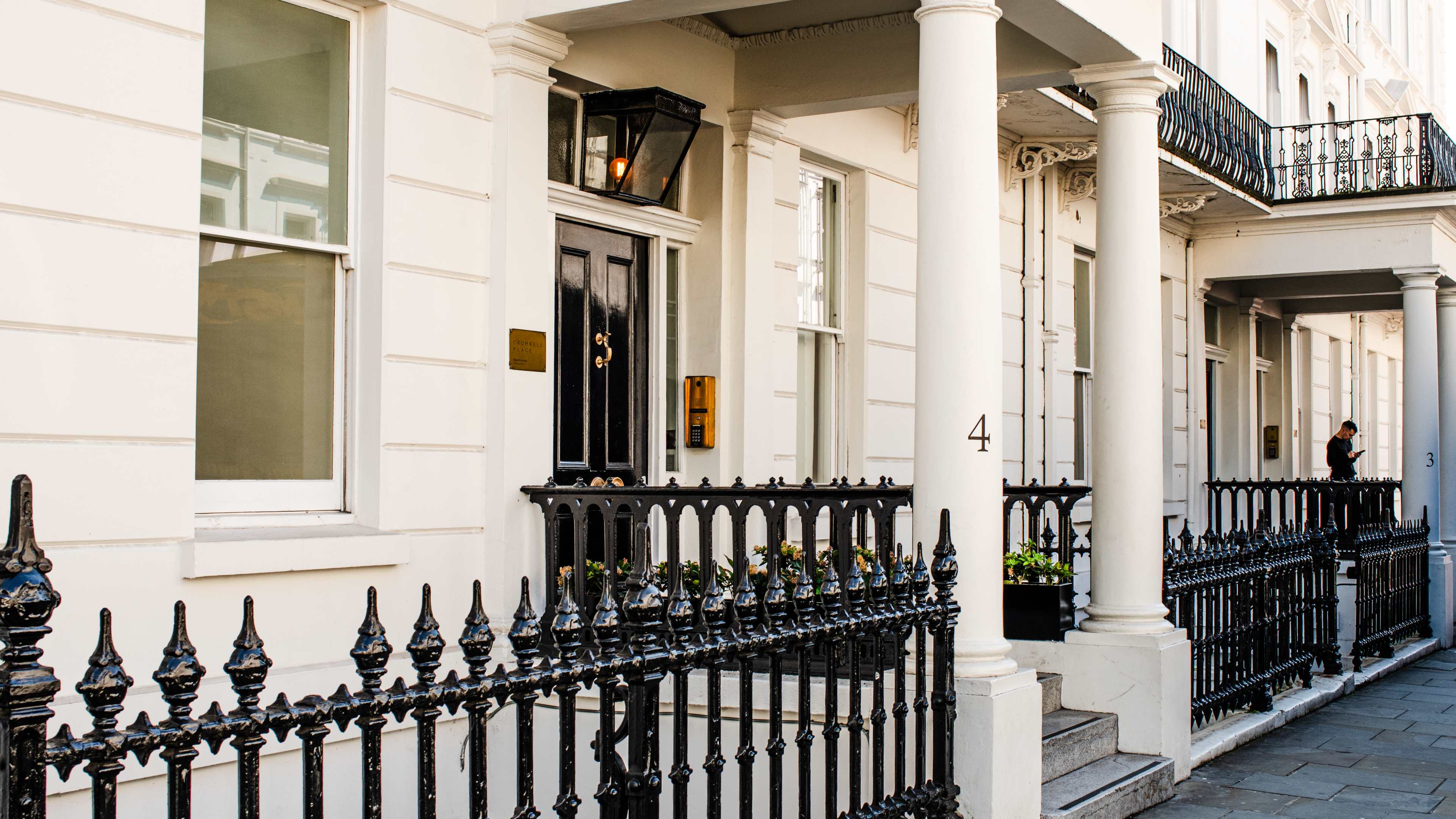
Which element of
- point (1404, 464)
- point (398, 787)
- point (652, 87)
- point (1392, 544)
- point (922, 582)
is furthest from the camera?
point (1404, 464)

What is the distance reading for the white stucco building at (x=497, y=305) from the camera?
4664mm

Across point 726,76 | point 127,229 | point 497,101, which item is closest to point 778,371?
point 726,76

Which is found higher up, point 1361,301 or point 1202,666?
point 1361,301

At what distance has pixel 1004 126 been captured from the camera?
34.5 feet

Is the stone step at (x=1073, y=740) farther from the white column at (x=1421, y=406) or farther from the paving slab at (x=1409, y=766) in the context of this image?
the white column at (x=1421, y=406)

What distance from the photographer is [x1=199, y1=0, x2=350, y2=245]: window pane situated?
5.28 meters

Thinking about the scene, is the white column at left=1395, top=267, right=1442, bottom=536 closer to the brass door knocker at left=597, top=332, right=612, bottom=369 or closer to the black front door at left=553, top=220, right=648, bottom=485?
the black front door at left=553, top=220, right=648, bottom=485

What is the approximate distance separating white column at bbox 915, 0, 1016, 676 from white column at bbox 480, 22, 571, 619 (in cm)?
192

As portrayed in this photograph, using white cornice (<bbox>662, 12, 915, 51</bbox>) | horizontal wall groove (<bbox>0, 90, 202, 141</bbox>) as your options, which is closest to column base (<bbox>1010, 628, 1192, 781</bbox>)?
white cornice (<bbox>662, 12, 915, 51</bbox>)

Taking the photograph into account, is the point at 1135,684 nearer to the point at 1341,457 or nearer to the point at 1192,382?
the point at 1192,382

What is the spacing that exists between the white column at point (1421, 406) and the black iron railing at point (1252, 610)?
540 cm

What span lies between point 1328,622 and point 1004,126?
448 centimetres

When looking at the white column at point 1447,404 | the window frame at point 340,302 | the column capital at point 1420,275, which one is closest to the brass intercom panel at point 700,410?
the window frame at point 340,302

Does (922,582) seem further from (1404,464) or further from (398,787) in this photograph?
(1404,464)
